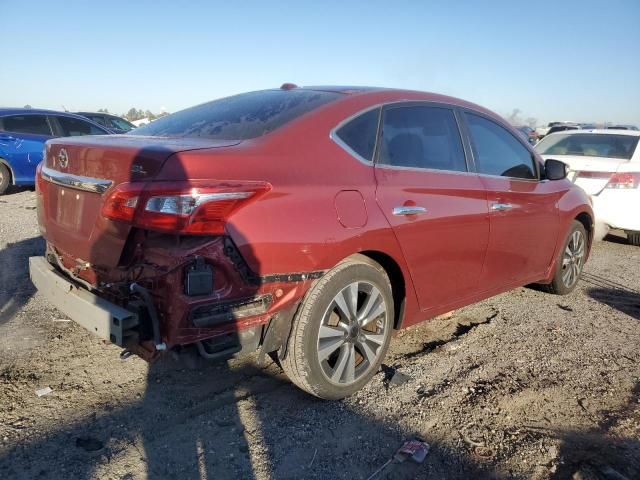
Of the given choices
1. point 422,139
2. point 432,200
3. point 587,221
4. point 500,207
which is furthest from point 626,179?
point 432,200

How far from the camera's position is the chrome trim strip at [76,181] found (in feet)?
8.29

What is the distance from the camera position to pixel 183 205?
2.27 m

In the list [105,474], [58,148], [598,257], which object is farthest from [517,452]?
[598,257]

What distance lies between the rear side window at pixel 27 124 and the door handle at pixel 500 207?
369 inches

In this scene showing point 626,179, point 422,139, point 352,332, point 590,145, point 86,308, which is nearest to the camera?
point 86,308

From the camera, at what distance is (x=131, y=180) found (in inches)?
94.2

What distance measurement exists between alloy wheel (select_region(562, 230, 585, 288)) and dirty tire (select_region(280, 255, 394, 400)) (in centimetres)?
263

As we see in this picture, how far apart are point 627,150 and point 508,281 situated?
431 centimetres

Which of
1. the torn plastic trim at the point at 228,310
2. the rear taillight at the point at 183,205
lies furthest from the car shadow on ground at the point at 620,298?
the rear taillight at the point at 183,205

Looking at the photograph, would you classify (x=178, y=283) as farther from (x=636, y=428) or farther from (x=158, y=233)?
(x=636, y=428)

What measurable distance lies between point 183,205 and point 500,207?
96.8 inches

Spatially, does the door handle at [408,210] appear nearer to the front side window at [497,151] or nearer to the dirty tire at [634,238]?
the front side window at [497,151]

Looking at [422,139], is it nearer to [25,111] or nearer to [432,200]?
[432,200]

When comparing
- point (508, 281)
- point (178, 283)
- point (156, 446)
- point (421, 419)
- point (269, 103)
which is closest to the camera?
point (178, 283)
